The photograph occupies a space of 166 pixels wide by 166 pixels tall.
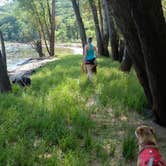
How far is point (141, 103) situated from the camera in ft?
23.8

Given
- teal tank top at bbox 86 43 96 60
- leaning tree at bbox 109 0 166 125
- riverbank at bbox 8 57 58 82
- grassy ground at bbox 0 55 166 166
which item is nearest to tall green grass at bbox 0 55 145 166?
grassy ground at bbox 0 55 166 166

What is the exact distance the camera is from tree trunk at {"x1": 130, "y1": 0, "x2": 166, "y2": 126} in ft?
17.5

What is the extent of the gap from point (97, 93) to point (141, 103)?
4.99 ft

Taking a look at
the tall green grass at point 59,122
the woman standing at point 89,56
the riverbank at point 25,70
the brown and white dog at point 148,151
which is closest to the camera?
the brown and white dog at point 148,151

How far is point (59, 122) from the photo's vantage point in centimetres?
601

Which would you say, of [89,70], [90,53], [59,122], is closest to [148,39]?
[59,122]

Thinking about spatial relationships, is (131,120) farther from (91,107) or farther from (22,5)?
(22,5)

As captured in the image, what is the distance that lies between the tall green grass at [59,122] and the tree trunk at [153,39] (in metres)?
1.15

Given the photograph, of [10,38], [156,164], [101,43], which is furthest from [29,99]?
[10,38]

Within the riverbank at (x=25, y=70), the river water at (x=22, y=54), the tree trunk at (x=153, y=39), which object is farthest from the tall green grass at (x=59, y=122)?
the river water at (x=22, y=54)

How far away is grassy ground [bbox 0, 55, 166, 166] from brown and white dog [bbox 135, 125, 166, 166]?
38.2 inches

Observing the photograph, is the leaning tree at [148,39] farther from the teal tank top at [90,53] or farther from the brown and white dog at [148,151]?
the teal tank top at [90,53]

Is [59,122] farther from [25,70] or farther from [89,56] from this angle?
[25,70]

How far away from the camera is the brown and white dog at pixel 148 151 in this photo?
3295 mm
